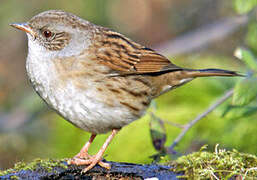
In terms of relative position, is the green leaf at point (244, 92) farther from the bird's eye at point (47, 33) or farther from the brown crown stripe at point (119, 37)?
the bird's eye at point (47, 33)

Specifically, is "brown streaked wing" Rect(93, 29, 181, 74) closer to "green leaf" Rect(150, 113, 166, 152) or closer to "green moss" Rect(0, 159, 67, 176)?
"green leaf" Rect(150, 113, 166, 152)

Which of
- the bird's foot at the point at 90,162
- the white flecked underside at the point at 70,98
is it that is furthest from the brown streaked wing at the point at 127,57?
the bird's foot at the point at 90,162

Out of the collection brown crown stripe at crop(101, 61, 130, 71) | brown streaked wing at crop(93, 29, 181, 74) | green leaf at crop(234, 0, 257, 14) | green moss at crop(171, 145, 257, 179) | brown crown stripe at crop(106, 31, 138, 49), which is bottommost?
green moss at crop(171, 145, 257, 179)

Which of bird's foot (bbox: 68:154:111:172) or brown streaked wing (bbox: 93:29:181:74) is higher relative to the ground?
brown streaked wing (bbox: 93:29:181:74)

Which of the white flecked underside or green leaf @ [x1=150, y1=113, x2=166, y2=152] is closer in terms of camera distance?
the white flecked underside

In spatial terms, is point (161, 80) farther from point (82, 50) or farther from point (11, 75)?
point (11, 75)

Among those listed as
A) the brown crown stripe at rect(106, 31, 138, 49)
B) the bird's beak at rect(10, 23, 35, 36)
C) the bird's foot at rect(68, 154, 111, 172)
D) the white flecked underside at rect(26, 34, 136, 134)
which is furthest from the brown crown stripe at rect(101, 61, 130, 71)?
the bird's foot at rect(68, 154, 111, 172)

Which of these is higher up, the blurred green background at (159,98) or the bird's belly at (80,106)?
the blurred green background at (159,98)

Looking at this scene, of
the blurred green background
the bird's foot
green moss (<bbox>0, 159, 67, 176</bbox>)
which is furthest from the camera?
the blurred green background
